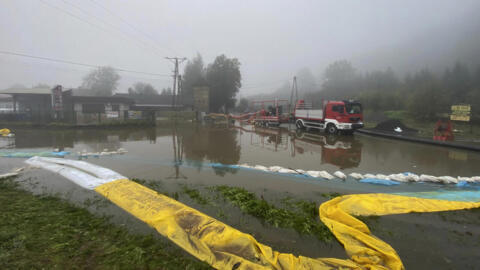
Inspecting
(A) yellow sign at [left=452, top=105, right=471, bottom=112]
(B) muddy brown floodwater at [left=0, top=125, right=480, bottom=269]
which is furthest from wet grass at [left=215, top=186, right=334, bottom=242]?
(A) yellow sign at [left=452, top=105, right=471, bottom=112]

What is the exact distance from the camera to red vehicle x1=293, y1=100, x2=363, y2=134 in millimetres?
13766

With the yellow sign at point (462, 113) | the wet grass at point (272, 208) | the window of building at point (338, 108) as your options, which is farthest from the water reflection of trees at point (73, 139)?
the yellow sign at point (462, 113)

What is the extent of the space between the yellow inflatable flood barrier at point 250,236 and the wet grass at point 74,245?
0.76 ft

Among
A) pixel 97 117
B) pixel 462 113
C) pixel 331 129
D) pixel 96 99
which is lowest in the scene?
pixel 331 129

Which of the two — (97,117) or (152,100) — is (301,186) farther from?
(152,100)

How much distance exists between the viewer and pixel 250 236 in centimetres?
274

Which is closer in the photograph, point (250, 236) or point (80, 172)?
point (250, 236)

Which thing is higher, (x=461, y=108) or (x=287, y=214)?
(x=461, y=108)

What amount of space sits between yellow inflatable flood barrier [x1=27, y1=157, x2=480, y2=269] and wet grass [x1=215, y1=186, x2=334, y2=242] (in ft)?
0.51

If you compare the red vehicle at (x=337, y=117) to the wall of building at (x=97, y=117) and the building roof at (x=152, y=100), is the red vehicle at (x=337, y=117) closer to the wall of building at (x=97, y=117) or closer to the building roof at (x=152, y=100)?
the wall of building at (x=97, y=117)

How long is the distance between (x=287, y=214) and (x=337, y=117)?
1204cm

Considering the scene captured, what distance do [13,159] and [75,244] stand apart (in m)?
7.52

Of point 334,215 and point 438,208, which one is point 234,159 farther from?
point 438,208

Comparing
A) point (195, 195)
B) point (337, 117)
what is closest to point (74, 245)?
point (195, 195)
